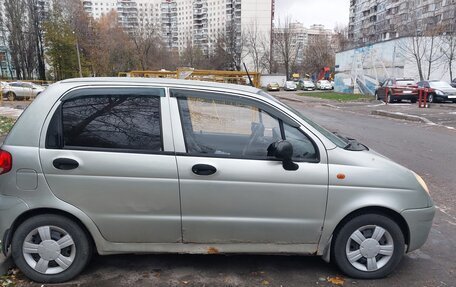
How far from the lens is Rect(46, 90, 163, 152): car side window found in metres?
3.07

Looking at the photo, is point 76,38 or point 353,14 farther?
point 353,14

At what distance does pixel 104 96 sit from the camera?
10.4ft

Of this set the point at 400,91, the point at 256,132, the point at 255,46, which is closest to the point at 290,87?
the point at 255,46

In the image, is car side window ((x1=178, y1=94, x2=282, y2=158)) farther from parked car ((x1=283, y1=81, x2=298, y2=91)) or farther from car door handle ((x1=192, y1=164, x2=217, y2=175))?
parked car ((x1=283, y1=81, x2=298, y2=91))

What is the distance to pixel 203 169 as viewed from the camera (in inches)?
118

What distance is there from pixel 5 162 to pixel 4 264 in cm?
97

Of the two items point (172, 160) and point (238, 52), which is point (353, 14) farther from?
point (172, 160)

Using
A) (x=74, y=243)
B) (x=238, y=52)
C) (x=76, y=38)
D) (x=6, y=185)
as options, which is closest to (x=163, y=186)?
(x=74, y=243)

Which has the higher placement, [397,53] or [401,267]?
[397,53]

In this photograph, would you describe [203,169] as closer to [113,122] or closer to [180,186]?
[180,186]

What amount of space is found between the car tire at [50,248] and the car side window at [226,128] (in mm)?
1230

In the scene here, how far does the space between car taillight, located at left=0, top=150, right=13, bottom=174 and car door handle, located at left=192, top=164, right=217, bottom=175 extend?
152cm

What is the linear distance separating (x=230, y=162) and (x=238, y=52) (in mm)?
76438

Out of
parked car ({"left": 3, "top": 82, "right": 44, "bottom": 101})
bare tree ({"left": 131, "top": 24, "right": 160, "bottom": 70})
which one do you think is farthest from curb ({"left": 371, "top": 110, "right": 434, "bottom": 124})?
bare tree ({"left": 131, "top": 24, "right": 160, "bottom": 70})
